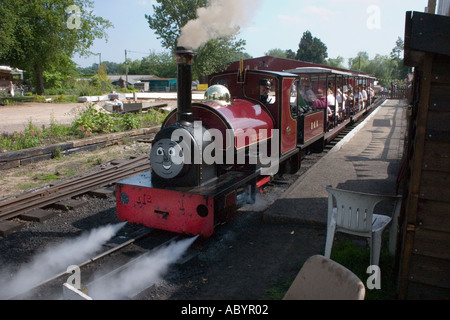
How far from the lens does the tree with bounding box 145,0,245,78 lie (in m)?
20.3

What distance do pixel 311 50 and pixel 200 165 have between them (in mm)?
90219

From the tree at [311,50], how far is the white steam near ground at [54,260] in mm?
89669

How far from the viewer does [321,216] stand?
5.20m

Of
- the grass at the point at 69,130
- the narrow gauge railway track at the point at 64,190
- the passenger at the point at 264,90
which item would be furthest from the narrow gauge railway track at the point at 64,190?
the passenger at the point at 264,90

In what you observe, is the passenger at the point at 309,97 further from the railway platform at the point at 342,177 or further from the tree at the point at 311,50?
the tree at the point at 311,50

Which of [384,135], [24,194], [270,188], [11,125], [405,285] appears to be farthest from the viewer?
[11,125]

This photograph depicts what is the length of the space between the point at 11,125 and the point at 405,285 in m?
15.7

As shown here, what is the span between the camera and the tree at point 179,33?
2031 cm
